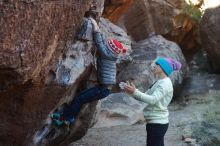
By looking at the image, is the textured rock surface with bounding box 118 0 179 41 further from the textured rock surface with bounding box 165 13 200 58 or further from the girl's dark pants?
the girl's dark pants

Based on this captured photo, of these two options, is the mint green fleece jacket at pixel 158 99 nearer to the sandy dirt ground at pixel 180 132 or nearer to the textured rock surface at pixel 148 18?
the sandy dirt ground at pixel 180 132

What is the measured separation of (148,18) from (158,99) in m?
12.0

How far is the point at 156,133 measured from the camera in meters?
6.26

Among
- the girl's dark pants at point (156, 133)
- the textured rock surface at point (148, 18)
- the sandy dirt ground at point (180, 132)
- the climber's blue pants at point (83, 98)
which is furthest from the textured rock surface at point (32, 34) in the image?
the textured rock surface at point (148, 18)

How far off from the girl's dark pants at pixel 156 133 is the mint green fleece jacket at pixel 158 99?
0.19ft

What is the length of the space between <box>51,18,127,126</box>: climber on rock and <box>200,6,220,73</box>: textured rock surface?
9.22 meters

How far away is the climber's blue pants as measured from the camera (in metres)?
6.65

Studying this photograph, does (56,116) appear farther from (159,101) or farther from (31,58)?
(31,58)

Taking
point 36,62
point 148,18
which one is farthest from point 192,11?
point 36,62

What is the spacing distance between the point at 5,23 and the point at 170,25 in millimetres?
13536

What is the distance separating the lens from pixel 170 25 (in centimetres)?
1789

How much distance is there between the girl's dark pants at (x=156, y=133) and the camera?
623cm

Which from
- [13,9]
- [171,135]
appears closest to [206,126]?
[171,135]

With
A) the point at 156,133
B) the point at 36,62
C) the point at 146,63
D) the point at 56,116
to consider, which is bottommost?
the point at 156,133
